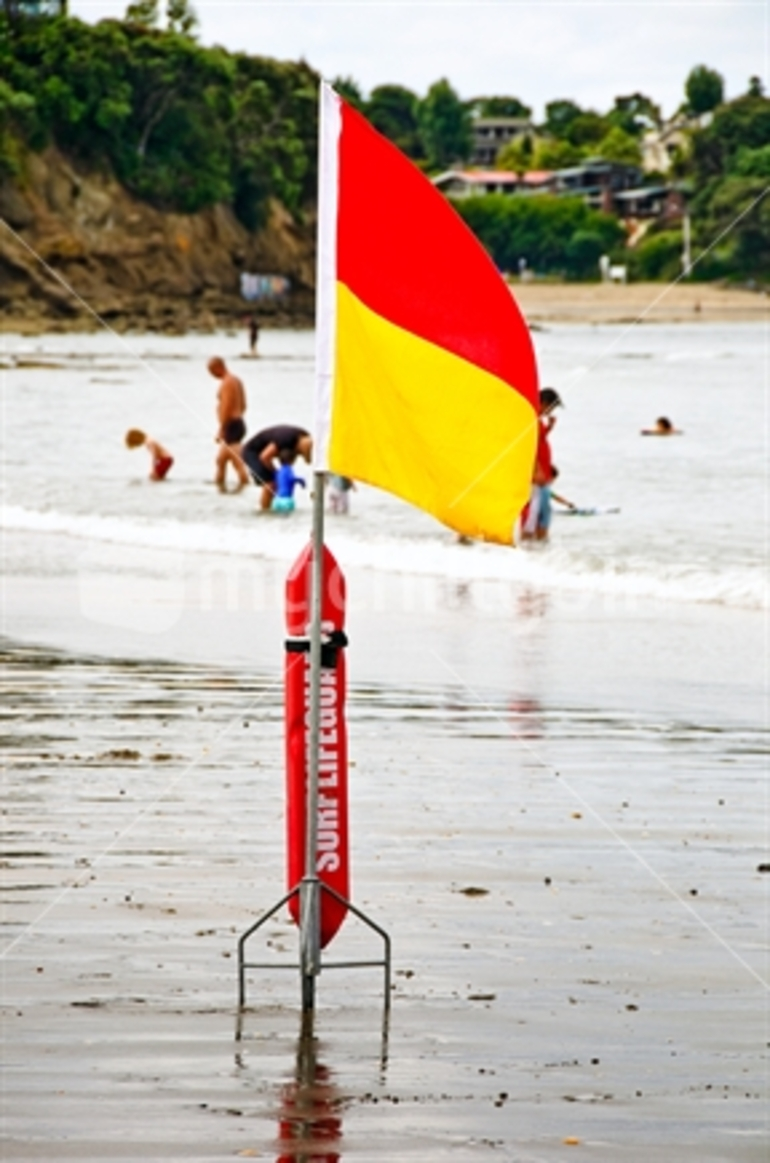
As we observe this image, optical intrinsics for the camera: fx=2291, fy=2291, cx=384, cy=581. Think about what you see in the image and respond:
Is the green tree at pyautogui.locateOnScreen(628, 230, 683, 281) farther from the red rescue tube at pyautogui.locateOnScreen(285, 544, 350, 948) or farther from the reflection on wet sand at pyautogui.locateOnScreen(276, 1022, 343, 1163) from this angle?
the reflection on wet sand at pyautogui.locateOnScreen(276, 1022, 343, 1163)

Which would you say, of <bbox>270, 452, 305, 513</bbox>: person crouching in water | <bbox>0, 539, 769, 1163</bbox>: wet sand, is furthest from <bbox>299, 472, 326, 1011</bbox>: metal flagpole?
<bbox>270, 452, 305, 513</bbox>: person crouching in water

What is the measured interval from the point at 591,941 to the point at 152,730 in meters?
4.07

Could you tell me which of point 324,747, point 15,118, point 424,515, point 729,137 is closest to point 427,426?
point 324,747

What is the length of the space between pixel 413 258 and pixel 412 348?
0.73 ft

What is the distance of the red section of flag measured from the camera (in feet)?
18.5

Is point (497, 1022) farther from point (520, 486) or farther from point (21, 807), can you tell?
point (21, 807)

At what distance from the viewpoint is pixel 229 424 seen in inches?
1134

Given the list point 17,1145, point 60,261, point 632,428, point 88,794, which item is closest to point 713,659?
point 88,794

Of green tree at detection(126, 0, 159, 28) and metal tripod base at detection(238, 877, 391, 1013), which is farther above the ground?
green tree at detection(126, 0, 159, 28)

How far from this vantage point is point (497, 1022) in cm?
582

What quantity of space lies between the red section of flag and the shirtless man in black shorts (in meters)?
17.6

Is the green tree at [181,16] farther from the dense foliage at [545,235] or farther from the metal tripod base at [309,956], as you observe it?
the metal tripod base at [309,956]

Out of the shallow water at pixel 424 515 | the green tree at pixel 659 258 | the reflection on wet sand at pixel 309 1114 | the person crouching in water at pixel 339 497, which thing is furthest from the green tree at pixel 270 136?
the reflection on wet sand at pixel 309 1114

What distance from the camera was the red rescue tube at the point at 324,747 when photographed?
5930mm
